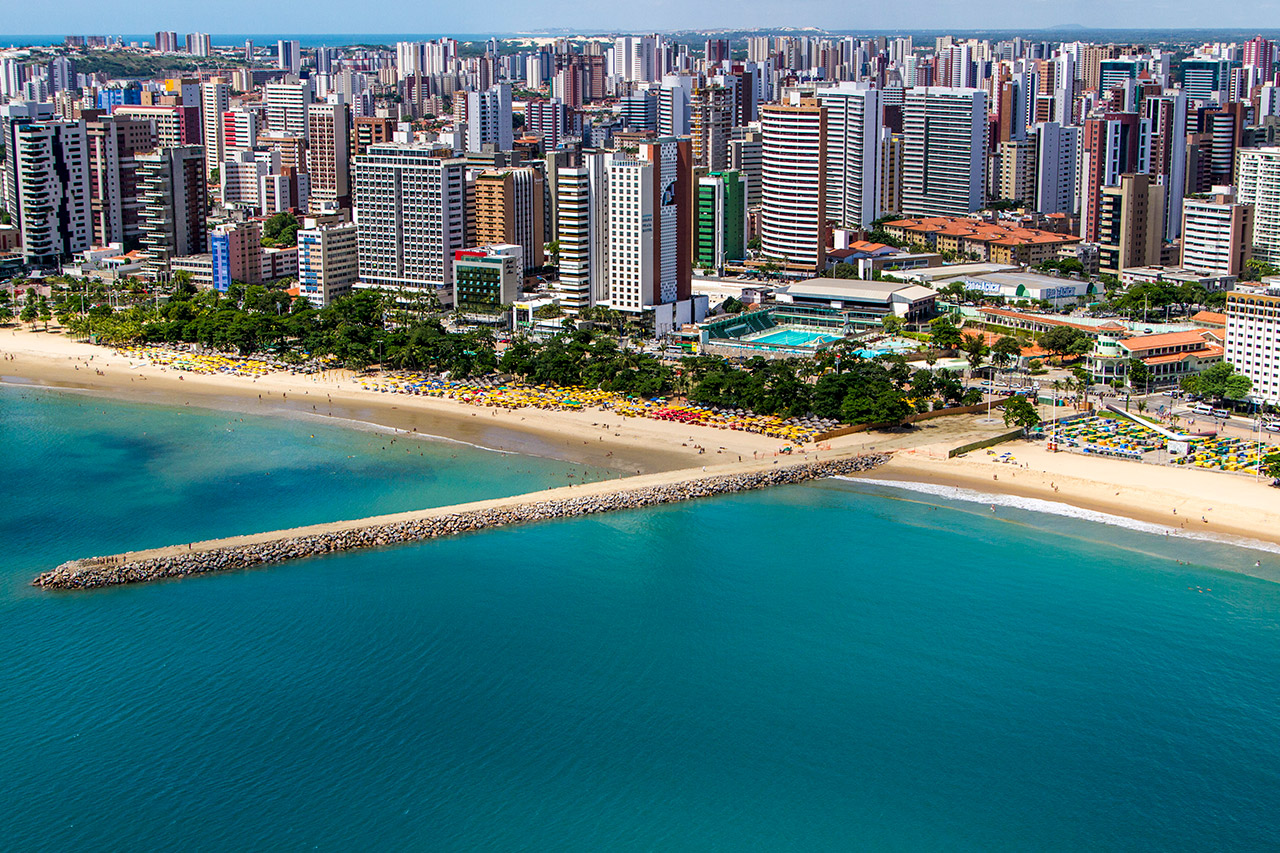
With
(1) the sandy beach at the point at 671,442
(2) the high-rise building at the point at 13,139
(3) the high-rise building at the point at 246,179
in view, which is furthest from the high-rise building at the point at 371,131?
(1) the sandy beach at the point at 671,442

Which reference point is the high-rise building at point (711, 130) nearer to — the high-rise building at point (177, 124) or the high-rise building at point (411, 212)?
the high-rise building at point (411, 212)

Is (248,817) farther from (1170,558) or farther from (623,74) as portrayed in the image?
(623,74)

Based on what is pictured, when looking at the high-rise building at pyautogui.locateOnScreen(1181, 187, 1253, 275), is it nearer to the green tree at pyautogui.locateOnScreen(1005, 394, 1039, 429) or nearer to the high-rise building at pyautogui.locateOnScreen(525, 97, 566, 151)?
the green tree at pyautogui.locateOnScreen(1005, 394, 1039, 429)

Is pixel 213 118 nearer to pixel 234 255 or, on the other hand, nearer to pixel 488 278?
pixel 234 255

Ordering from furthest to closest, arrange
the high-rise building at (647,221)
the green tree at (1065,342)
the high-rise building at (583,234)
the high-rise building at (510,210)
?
the high-rise building at (510,210) → the high-rise building at (583,234) → the high-rise building at (647,221) → the green tree at (1065,342)

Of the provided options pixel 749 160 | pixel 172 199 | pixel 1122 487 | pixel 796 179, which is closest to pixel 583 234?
pixel 796 179

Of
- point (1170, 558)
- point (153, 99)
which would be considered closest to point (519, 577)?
point (1170, 558)
